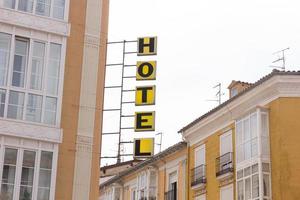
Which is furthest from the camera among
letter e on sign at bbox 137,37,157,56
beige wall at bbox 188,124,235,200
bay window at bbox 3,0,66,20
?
beige wall at bbox 188,124,235,200

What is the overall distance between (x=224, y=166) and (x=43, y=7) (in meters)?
13.8

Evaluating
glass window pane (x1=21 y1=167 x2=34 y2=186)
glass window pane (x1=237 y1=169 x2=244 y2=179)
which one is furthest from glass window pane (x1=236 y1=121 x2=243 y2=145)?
glass window pane (x1=21 y1=167 x2=34 y2=186)

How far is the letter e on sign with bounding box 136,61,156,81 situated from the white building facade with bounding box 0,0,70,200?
15.5 feet

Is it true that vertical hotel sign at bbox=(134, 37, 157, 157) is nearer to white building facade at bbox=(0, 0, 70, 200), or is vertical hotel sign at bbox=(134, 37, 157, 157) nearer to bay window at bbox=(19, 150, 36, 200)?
white building facade at bbox=(0, 0, 70, 200)

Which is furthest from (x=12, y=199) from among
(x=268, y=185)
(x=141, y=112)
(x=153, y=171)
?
(x=153, y=171)

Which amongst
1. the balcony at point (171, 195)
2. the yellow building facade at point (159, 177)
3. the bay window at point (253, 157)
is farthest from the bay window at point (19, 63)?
the balcony at point (171, 195)

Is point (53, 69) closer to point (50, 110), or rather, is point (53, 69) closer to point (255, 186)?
point (50, 110)

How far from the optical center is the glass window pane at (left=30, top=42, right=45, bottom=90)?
23062mm

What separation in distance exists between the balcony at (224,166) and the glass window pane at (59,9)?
12673 millimetres

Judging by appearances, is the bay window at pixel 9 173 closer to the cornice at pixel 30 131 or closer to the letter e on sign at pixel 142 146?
the cornice at pixel 30 131

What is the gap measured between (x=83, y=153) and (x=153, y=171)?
1866 cm

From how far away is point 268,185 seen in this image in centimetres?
3044

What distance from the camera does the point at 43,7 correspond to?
946 inches

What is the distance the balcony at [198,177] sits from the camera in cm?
3600
